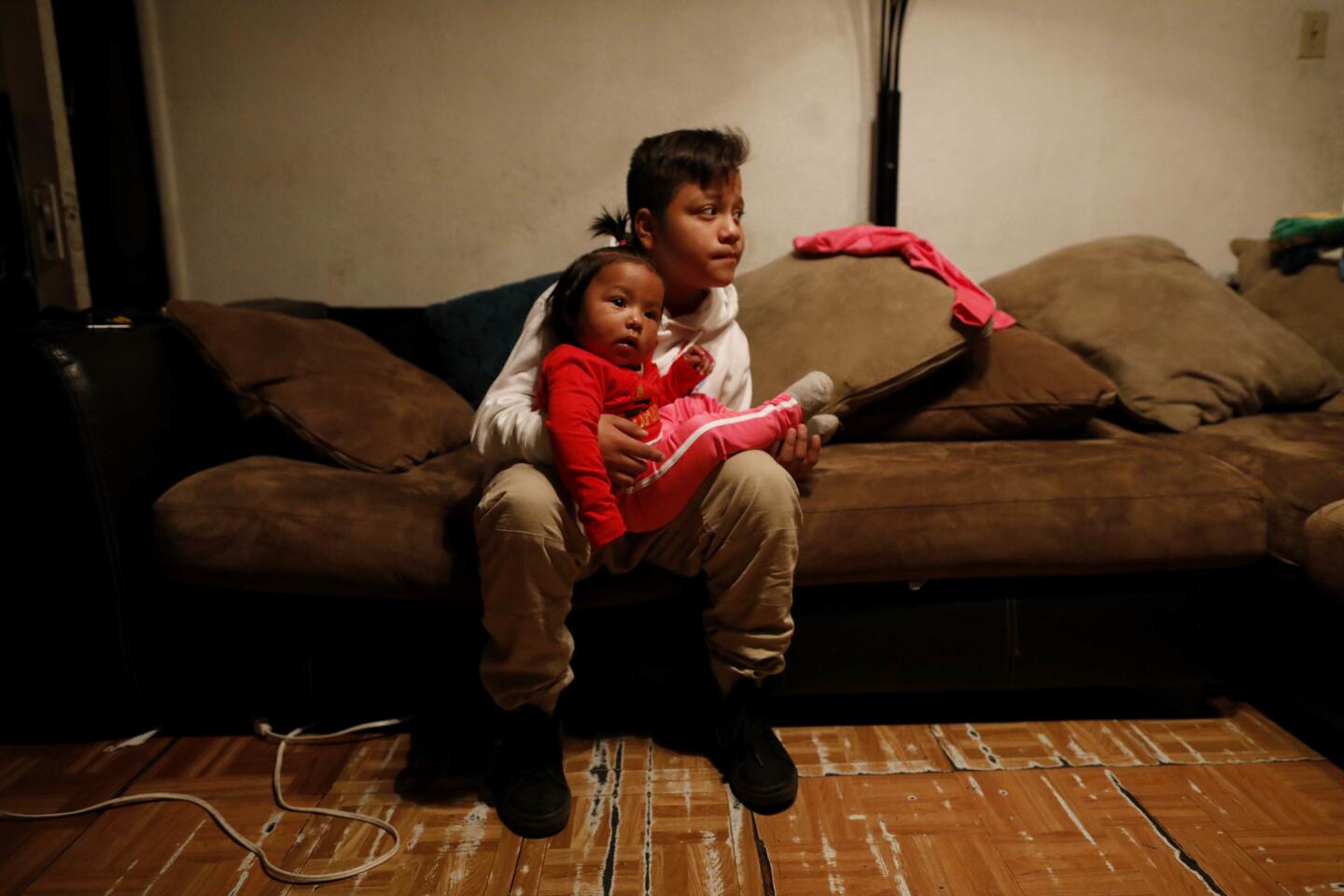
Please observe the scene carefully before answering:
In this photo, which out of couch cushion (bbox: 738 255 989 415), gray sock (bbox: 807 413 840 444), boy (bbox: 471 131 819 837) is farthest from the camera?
couch cushion (bbox: 738 255 989 415)

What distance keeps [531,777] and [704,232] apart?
0.81 m

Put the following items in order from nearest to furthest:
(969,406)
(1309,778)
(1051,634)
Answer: (1309,778), (1051,634), (969,406)

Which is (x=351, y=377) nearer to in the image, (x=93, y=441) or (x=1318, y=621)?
(x=93, y=441)

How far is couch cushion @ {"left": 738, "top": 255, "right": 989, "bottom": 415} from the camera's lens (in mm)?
1372

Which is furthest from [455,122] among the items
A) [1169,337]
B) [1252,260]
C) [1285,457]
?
[1252,260]

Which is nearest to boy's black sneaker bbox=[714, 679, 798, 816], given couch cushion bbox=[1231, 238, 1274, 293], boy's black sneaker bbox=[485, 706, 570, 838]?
boy's black sneaker bbox=[485, 706, 570, 838]

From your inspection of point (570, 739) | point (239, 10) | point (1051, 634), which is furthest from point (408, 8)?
point (1051, 634)

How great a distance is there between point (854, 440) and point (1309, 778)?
2.65ft

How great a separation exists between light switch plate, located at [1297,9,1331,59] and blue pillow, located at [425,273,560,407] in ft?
6.27

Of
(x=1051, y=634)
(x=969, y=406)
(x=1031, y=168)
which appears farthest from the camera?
(x=1031, y=168)

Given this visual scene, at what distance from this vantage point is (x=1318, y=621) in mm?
1133

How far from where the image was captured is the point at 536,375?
1.16 m

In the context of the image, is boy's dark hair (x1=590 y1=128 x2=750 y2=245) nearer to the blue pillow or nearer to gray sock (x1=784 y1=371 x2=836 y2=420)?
gray sock (x1=784 y1=371 x2=836 y2=420)

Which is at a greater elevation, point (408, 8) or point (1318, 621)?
point (408, 8)
